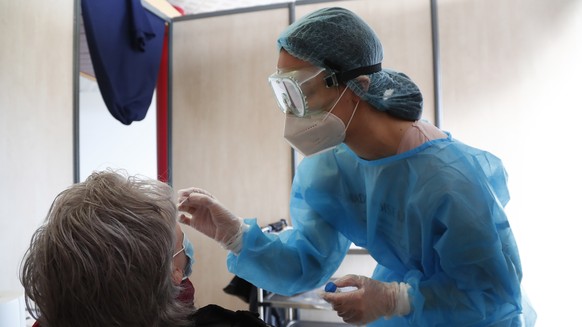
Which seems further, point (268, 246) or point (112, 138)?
point (112, 138)

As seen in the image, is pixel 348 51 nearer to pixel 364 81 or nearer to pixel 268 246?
pixel 364 81

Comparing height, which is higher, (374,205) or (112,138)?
(112,138)

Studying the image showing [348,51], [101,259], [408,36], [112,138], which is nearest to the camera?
[101,259]

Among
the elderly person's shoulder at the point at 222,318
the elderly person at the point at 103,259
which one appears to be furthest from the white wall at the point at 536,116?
the elderly person at the point at 103,259

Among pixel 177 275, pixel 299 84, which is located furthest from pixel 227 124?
pixel 177 275

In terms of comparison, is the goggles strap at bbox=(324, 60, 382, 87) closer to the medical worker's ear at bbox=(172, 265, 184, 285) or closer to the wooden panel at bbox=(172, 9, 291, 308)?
the medical worker's ear at bbox=(172, 265, 184, 285)

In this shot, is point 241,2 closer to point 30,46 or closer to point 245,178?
point 245,178

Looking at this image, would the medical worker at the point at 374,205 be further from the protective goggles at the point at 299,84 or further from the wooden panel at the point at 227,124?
the wooden panel at the point at 227,124

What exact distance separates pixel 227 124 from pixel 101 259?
92.5 inches

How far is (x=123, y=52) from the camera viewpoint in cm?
249

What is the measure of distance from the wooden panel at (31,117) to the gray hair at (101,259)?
123cm

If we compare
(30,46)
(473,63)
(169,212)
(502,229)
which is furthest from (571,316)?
(30,46)

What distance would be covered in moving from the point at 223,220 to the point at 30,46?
1.43 meters

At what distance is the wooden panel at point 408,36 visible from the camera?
270cm
